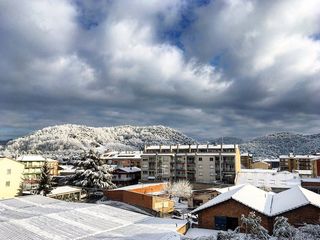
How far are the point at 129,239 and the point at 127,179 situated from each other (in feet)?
220

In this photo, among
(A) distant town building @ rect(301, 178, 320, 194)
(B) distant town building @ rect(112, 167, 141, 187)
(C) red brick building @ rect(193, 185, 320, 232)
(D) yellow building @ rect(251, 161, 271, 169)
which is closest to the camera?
(C) red brick building @ rect(193, 185, 320, 232)

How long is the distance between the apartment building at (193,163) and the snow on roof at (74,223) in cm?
5025

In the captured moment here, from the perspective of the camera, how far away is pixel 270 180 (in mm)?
70562

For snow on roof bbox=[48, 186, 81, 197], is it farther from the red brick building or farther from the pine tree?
the red brick building

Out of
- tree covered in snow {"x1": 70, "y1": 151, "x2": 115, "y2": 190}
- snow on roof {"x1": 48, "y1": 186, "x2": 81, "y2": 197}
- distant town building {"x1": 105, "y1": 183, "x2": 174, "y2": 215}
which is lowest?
distant town building {"x1": 105, "y1": 183, "x2": 174, "y2": 215}

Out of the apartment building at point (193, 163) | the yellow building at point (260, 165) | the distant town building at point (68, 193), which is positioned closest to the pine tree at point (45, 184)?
the distant town building at point (68, 193)

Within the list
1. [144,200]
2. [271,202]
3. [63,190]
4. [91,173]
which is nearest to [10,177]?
[63,190]

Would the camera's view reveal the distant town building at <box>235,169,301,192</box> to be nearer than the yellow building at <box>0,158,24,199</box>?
No

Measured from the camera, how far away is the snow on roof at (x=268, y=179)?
222 feet

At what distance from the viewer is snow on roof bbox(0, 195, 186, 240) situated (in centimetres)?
2320

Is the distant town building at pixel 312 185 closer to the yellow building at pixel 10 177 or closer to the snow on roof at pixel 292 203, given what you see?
the snow on roof at pixel 292 203

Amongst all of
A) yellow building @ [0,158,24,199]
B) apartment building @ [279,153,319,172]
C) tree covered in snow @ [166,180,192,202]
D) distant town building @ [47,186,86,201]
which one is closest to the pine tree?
distant town building @ [47,186,86,201]

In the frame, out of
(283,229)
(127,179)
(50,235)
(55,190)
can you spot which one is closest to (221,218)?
(50,235)

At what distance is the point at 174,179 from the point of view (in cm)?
8444
